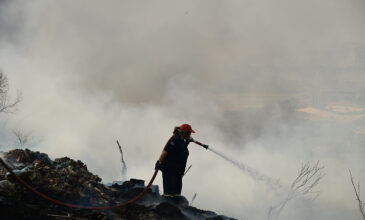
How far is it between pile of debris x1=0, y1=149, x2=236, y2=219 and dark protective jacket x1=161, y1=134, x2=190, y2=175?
87 cm

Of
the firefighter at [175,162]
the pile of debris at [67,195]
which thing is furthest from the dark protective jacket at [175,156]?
the pile of debris at [67,195]

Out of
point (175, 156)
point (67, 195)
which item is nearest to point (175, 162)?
point (175, 156)

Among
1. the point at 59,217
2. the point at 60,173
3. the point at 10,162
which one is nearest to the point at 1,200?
the point at 59,217

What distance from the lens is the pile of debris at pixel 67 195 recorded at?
611 centimetres

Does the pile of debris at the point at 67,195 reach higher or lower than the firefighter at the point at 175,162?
lower

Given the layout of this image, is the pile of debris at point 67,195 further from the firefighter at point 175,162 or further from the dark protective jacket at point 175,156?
the dark protective jacket at point 175,156

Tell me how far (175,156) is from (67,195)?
10.5 feet

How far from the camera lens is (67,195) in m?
7.11

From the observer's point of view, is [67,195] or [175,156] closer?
[67,195]

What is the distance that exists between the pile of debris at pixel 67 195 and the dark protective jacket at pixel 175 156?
87 centimetres

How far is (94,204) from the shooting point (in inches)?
290

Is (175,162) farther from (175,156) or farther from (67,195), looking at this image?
(67,195)

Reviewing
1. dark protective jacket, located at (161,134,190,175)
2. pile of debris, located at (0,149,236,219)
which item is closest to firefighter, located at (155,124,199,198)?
dark protective jacket, located at (161,134,190,175)

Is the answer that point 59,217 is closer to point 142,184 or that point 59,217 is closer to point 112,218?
point 112,218
